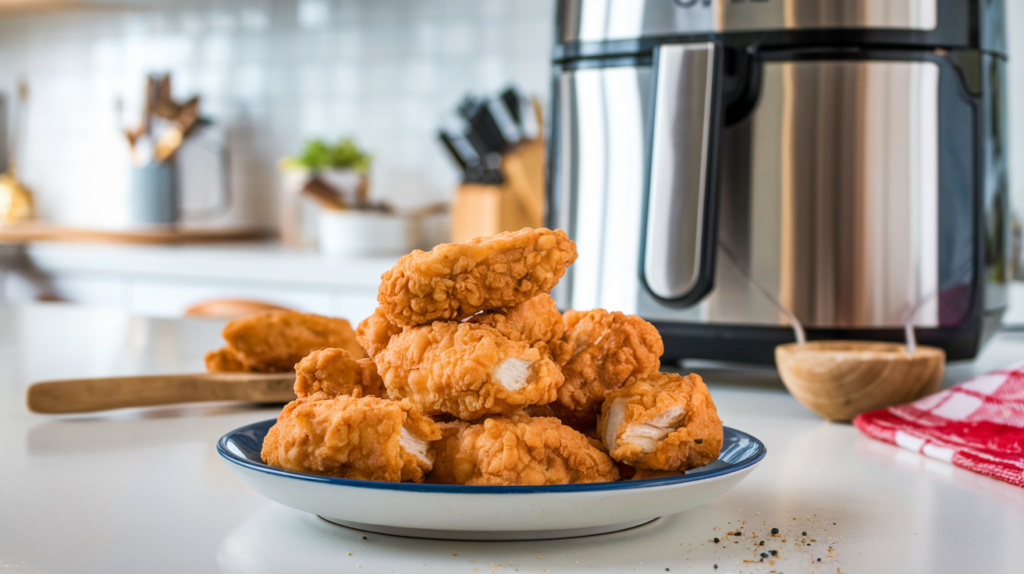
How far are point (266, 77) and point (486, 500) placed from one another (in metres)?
3.17

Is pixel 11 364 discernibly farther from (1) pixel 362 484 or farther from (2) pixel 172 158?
(2) pixel 172 158

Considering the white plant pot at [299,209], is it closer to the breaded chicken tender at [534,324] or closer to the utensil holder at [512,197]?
the utensil holder at [512,197]

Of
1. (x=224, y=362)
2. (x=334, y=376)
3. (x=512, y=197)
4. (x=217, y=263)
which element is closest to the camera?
(x=334, y=376)

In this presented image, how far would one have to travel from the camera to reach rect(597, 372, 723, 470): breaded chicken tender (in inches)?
20.2

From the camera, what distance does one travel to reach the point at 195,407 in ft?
2.99

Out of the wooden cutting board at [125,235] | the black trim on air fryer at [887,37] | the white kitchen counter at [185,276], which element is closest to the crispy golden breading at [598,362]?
the black trim on air fryer at [887,37]

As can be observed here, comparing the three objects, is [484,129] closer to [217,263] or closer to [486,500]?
[217,263]

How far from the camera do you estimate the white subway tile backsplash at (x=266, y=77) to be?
10.0 feet

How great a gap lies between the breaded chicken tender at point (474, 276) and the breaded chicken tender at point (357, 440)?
61 millimetres

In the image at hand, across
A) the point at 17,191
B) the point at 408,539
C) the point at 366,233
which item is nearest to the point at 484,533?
the point at 408,539

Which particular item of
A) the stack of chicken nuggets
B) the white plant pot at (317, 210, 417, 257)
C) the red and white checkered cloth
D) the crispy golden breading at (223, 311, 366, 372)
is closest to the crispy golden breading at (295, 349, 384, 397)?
the stack of chicken nuggets

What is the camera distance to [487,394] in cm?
50

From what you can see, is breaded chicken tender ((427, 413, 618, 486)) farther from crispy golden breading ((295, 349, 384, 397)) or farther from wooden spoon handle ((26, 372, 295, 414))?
wooden spoon handle ((26, 372, 295, 414))

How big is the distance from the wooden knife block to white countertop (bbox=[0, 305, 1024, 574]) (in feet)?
5.32
